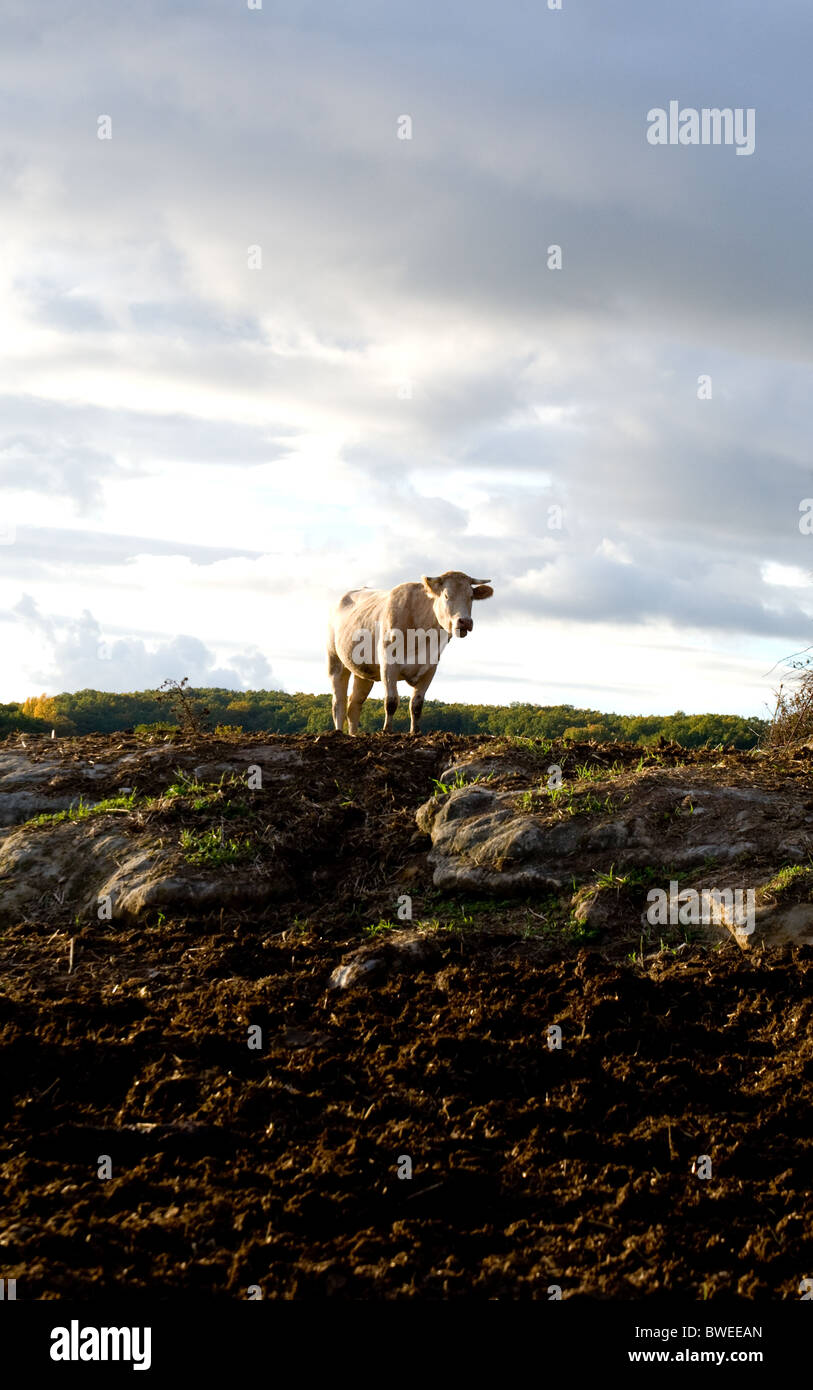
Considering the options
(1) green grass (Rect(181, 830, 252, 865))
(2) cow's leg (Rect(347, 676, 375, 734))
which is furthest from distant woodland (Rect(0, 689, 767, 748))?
(1) green grass (Rect(181, 830, 252, 865))

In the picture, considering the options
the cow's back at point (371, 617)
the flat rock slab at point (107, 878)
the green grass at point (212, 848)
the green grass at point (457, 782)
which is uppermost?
the cow's back at point (371, 617)

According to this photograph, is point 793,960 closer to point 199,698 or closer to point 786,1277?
point 786,1277

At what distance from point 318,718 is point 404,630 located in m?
7.84

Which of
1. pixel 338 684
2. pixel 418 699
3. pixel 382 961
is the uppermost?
pixel 338 684

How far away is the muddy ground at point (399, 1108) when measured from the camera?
3.83m

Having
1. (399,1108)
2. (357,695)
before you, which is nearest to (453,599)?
(357,695)

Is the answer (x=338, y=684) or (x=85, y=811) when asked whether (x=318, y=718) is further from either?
(x=85, y=811)

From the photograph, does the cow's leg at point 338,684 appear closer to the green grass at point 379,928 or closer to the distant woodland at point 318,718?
the distant woodland at point 318,718

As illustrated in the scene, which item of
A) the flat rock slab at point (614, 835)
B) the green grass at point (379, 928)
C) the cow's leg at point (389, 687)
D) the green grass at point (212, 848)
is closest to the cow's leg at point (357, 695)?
the cow's leg at point (389, 687)

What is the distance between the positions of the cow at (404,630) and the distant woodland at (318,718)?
132 cm

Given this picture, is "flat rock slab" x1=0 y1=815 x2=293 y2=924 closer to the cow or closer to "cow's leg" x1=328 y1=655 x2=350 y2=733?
the cow

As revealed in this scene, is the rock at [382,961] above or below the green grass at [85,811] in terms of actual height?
below

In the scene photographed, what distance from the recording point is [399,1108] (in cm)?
478
